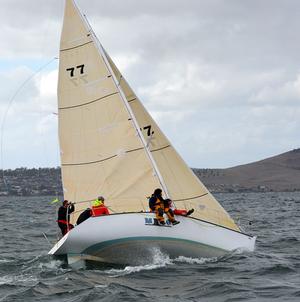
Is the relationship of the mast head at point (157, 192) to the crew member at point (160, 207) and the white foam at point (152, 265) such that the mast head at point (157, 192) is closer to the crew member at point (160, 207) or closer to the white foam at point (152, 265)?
the crew member at point (160, 207)

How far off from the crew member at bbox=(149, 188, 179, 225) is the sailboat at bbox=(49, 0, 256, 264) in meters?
0.44

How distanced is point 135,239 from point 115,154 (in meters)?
2.85

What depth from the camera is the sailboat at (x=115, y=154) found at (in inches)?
678

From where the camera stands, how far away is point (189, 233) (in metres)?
16.2

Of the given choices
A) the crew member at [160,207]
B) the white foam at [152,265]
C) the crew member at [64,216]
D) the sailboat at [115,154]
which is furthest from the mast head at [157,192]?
the crew member at [64,216]

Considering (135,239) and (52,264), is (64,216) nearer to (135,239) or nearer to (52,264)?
(52,264)

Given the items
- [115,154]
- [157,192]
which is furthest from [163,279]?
[115,154]

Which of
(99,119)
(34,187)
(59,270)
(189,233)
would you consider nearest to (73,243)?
(59,270)

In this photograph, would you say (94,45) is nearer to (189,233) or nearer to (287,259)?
(189,233)

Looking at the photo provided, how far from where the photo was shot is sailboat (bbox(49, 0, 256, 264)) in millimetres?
17219

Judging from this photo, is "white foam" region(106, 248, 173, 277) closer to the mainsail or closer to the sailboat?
the sailboat

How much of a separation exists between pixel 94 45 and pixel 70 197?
13.2 ft

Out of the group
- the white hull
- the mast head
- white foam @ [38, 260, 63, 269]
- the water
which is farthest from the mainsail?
white foam @ [38, 260, 63, 269]

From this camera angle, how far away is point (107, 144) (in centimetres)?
1789
